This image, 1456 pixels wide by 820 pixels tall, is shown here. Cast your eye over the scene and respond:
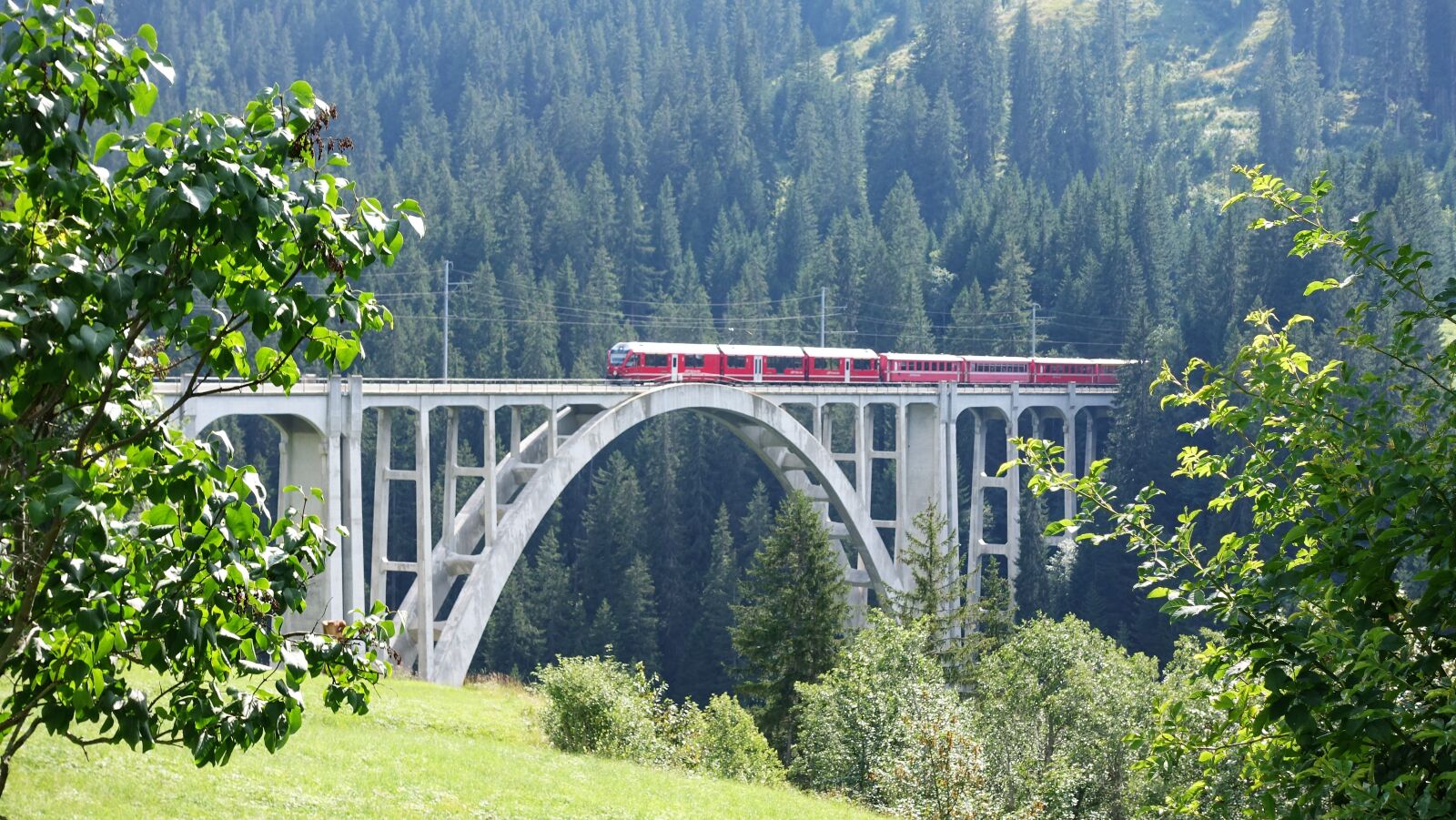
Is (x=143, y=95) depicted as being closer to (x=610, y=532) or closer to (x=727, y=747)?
(x=727, y=747)

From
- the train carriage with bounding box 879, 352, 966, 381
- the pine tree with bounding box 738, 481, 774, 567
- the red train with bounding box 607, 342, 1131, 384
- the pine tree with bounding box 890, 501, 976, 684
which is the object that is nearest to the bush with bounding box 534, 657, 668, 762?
the pine tree with bounding box 890, 501, 976, 684

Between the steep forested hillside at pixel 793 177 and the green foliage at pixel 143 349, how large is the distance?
197 feet

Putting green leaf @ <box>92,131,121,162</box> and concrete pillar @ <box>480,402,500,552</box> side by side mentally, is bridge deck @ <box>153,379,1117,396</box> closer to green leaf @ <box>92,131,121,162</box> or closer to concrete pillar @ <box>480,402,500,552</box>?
concrete pillar @ <box>480,402,500,552</box>

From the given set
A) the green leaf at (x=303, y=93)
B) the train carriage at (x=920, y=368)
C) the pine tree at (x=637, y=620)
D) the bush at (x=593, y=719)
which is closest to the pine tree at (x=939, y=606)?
the train carriage at (x=920, y=368)

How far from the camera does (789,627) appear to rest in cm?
3678

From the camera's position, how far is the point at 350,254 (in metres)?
4.96

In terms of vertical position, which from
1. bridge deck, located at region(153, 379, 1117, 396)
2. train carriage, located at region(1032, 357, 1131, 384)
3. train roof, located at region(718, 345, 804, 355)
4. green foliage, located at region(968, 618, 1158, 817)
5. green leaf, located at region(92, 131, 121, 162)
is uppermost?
train carriage, located at region(1032, 357, 1131, 384)

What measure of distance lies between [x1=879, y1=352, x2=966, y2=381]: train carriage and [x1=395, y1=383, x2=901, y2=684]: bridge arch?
26.1ft

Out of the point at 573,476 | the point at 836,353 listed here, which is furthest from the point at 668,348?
the point at 836,353

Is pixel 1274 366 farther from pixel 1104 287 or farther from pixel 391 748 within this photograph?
pixel 1104 287

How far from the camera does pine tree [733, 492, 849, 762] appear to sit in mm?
36125

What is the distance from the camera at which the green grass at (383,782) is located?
44.7 feet


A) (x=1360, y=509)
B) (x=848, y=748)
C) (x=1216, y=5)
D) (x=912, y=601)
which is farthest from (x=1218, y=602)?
(x=1216, y=5)

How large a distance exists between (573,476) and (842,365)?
1543 cm
